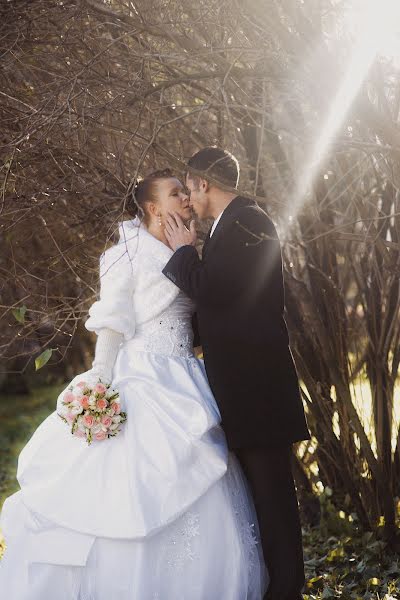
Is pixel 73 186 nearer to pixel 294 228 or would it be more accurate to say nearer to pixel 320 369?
pixel 294 228

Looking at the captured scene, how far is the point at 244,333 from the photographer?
12.1ft

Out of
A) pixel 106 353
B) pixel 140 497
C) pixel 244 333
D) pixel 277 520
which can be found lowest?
pixel 277 520

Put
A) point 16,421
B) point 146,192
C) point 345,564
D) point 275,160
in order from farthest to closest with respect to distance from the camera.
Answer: point 16,421, point 275,160, point 345,564, point 146,192

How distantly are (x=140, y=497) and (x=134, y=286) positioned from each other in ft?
3.03

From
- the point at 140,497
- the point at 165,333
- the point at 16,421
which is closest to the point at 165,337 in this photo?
the point at 165,333

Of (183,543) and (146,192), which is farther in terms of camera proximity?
→ (146,192)

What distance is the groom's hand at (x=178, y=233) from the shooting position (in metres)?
3.84

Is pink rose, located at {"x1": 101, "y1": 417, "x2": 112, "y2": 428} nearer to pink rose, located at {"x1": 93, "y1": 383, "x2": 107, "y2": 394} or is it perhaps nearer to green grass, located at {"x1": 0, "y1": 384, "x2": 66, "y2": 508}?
pink rose, located at {"x1": 93, "y1": 383, "x2": 107, "y2": 394}

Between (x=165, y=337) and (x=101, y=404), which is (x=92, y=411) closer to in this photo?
(x=101, y=404)

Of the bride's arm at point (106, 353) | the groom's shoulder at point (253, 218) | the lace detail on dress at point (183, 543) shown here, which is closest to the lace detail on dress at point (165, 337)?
the bride's arm at point (106, 353)

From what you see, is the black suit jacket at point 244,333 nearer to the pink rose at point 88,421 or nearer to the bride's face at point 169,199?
the bride's face at point 169,199

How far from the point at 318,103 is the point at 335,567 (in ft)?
8.65

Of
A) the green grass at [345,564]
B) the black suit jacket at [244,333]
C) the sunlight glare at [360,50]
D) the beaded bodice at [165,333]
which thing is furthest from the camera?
the green grass at [345,564]

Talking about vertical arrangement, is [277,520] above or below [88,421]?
below
